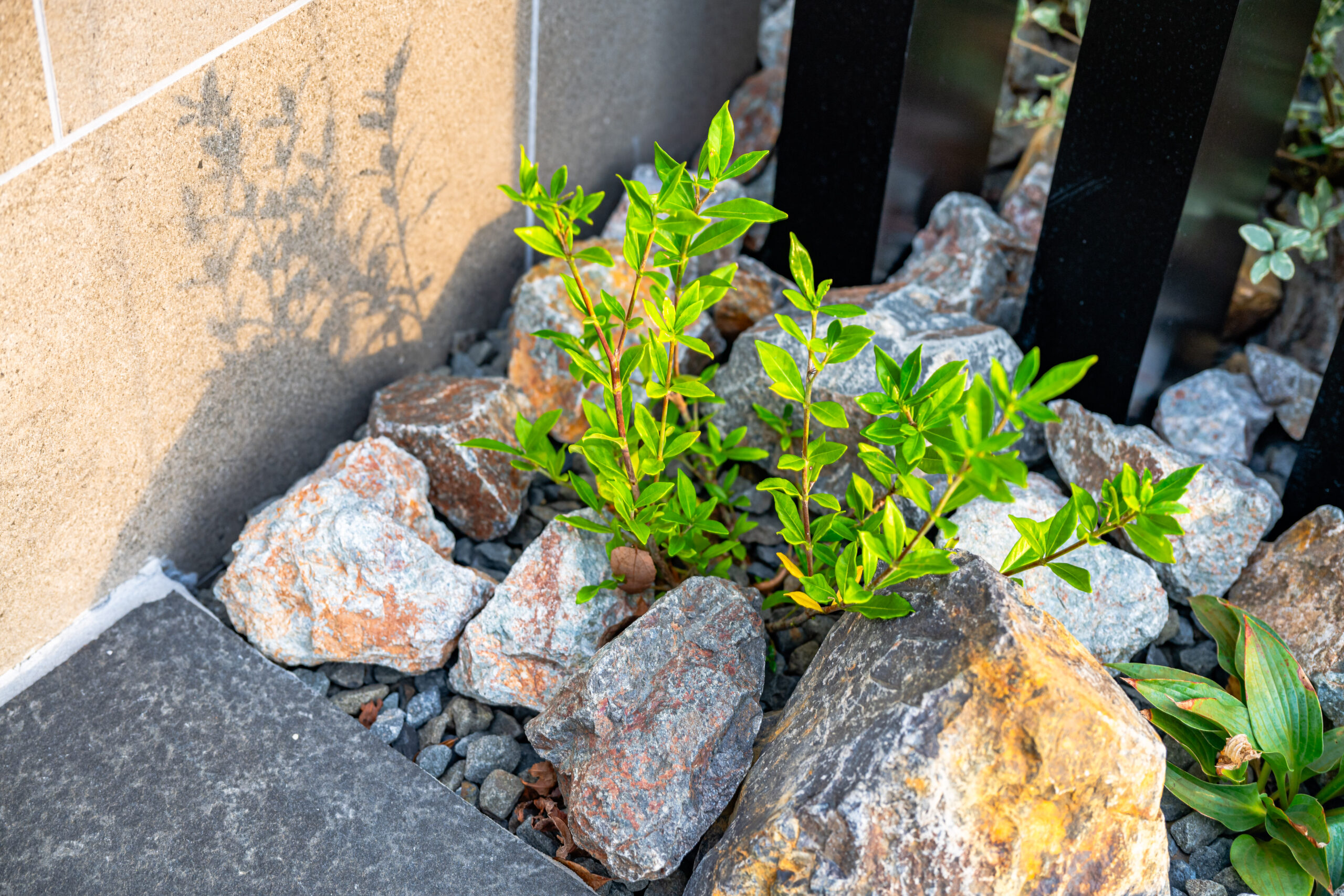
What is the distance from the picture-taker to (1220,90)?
189cm

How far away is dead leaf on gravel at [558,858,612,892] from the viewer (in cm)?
158

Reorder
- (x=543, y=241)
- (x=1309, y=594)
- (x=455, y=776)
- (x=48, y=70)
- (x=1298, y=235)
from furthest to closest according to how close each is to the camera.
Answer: (x=1298, y=235)
(x=1309, y=594)
(x=455, y=776)
(x=543, y=241)
(x=48, y=70)

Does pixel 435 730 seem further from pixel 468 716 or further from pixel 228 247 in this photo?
pixel 228 247

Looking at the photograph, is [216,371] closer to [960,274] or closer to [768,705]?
[768,705]

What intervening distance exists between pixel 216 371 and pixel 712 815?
113 cm

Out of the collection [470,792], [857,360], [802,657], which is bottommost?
[470,792]

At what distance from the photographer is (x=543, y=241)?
164cm

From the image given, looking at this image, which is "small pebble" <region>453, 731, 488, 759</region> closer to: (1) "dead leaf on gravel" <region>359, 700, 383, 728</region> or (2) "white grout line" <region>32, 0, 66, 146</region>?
(1) "dead leaf on gravel" <region>359, 700, 383, 728</region>

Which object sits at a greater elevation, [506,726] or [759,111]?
[759,111]

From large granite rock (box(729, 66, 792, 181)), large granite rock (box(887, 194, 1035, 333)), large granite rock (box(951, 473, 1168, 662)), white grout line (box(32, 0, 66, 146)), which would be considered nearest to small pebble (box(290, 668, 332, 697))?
white grout line (box(32, 0, 66, 146))

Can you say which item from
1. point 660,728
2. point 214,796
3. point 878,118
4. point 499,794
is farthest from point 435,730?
point 878,118

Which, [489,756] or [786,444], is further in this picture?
[786,444]

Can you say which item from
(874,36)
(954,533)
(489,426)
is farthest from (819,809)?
(874,36)

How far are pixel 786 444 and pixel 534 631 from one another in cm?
52
